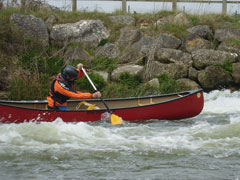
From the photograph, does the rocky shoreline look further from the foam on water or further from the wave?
the wave

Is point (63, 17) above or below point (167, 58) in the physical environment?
above

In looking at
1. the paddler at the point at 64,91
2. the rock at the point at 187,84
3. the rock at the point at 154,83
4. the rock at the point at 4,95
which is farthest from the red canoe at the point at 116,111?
the rock at the point at 187,84

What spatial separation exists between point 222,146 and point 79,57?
26.2ft

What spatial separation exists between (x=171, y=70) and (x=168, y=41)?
199 cm

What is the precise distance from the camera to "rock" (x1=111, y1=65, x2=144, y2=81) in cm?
1448

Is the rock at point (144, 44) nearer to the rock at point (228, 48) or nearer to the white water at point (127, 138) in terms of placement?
the rock at point (228, 48)

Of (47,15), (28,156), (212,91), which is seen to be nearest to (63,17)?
(47,15)

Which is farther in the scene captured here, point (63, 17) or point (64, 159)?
point (63, 17)

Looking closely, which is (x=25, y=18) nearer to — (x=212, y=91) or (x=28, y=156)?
(x=212, y=91)

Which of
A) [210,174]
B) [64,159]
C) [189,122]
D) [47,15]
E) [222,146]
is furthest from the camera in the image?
[47,15]

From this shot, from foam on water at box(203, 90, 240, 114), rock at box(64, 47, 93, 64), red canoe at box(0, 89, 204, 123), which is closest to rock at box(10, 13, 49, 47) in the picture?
rock at box(64, 47, 93, 64)

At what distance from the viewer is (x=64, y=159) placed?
754 centimetres

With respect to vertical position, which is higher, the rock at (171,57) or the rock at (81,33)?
the rock at (81,33)

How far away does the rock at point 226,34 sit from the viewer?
1720 centimetres
